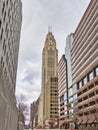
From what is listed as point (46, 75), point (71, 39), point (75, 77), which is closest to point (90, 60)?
point (75, 77)

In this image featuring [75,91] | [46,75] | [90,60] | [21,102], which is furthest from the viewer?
[46,75]

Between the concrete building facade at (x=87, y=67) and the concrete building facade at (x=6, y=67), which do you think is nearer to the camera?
the concrete building facade at (x=6, y=67)

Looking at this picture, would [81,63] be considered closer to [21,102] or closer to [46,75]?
[21,102]

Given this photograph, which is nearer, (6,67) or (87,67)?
(6,67)

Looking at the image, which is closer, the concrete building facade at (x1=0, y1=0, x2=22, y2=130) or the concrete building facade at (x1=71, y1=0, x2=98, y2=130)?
the concrete building facade at (x1=0, y1=0, x2=22, y2=130)

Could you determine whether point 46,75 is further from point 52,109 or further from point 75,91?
point 75,91

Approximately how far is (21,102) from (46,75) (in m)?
120

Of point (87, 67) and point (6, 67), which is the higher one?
point (87, 67)

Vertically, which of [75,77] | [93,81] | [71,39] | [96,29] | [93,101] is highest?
[71,39]

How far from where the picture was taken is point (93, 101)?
216 feet

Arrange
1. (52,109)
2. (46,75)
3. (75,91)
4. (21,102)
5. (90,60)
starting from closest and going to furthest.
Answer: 1. (90,60)
2. (21,102)
3. (75,91)
4. (52,109)
5. (46,75)

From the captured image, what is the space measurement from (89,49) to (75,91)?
27.2m

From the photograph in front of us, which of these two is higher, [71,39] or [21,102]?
[71,39]

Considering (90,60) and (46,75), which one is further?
(46,75)
